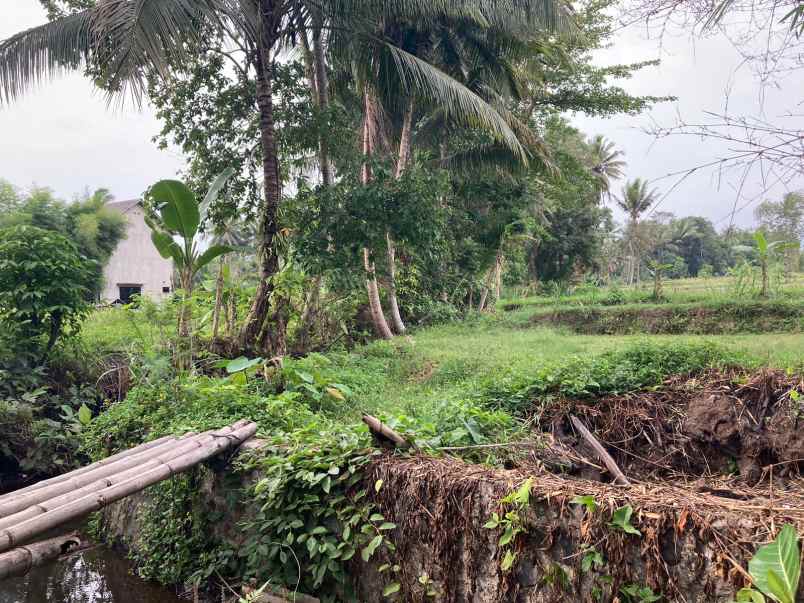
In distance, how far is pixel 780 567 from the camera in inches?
76.0

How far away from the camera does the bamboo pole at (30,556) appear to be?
251 centimetres

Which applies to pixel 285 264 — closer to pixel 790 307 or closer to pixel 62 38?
pixel 62 38

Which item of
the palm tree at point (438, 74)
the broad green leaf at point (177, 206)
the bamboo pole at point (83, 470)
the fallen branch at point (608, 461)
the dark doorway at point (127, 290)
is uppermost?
the palm tree at point (438, 74)

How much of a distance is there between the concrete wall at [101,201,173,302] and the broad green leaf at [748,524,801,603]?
22128 millimetres

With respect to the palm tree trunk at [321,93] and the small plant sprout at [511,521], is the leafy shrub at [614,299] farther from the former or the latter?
the small plant sprout at [511,521]

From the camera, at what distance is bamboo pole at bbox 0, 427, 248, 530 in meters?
2.81

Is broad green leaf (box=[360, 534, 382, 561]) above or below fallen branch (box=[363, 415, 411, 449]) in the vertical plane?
below

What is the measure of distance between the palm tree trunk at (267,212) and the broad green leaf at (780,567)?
6.01m

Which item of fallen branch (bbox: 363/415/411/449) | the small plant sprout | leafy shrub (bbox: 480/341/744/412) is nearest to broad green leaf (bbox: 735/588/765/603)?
the small plant sprout

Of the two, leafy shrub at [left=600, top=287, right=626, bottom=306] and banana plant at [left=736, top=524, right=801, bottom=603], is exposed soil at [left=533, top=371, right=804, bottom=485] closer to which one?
banana plant at [left=736, top=524, right=801, bottom=603]

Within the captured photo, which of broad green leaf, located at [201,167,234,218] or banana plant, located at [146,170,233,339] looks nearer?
banana plant, located at [146,170,233,339]

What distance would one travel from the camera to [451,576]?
117 inches

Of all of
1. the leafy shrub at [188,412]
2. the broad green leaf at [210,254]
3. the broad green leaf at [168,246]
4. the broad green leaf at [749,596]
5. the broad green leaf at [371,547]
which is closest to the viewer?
the broad green leaf at [749,596]

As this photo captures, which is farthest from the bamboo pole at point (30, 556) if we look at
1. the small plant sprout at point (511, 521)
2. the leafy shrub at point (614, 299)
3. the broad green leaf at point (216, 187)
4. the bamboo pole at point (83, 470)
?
the leafy shrub at point (614, 299)
